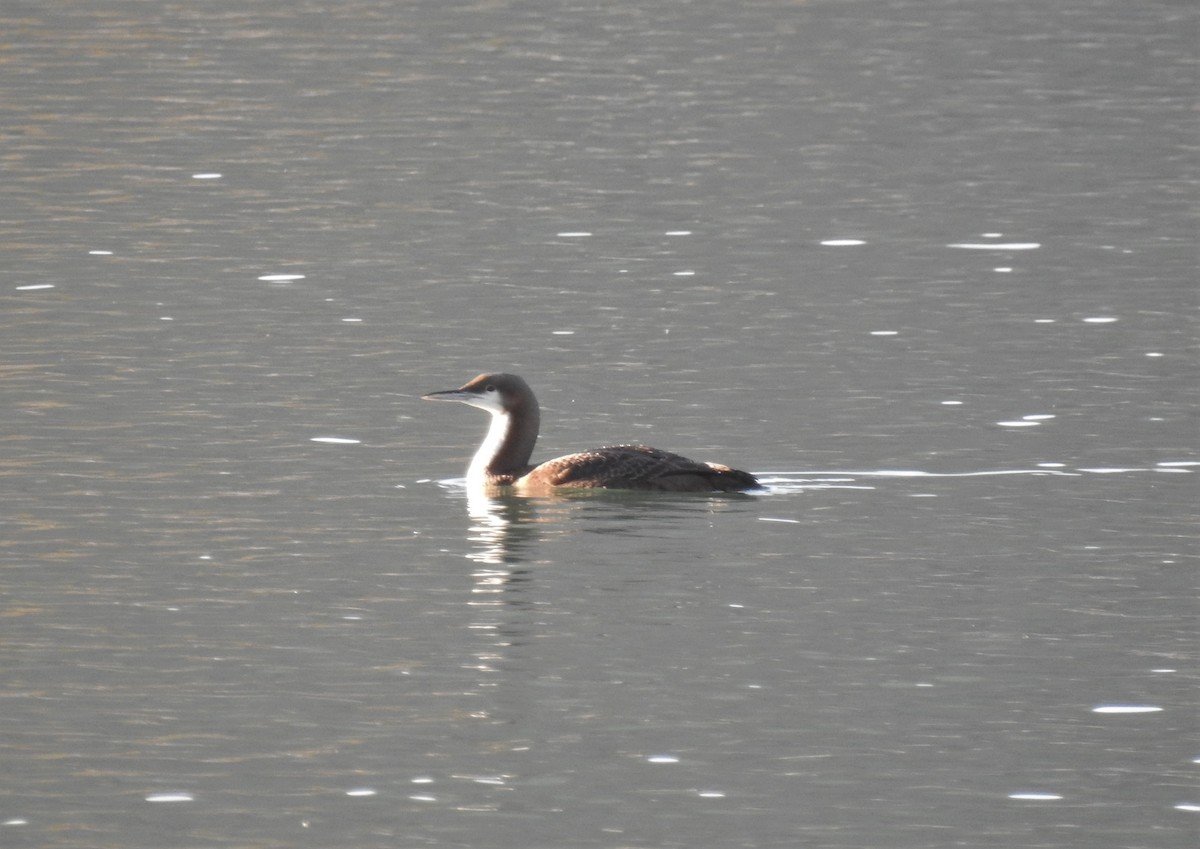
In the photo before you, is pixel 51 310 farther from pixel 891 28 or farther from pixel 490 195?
pixel 891 28

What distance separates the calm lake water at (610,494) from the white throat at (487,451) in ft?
0.66

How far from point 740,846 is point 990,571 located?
163 inches

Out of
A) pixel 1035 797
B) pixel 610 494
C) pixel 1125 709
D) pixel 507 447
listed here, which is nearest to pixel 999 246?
pixel 507 447

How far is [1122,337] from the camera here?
19922 millimetres

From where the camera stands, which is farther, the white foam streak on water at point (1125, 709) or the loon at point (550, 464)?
the loon at point (550, 464)

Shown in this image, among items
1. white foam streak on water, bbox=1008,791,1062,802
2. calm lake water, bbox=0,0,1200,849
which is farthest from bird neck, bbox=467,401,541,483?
white foam streak on water, bbox=1008,791,1062,802

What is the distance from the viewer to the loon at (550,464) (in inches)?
587

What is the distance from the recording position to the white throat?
51.6 ft

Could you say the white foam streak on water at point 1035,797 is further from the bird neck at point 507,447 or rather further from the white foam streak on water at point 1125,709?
the bird neck at point 507,447

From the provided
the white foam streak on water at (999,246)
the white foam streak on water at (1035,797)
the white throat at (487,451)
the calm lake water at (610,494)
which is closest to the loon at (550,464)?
the white throat at (487,451)

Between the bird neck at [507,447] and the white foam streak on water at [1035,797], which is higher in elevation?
the bird neck at [507,447]

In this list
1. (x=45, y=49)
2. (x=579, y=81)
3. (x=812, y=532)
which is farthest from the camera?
(x=45, y=49)

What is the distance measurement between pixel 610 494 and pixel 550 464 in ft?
1.81

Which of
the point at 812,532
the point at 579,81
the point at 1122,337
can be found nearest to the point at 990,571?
the point at 812,532
